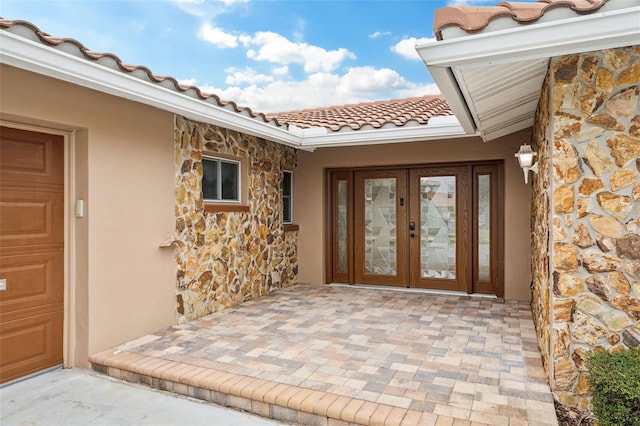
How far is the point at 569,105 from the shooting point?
136 inches

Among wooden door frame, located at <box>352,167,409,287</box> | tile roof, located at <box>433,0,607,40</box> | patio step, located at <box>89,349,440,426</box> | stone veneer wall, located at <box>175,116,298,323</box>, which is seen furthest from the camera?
wooden door frame, located at <box>352,167,409,287</box>

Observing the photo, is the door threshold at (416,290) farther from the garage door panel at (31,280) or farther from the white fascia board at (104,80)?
the garage door panel at (31,280)

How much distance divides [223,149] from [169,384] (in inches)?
147

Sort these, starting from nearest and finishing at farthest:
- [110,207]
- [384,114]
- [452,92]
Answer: [452,92]
[110,207]
[384,114]

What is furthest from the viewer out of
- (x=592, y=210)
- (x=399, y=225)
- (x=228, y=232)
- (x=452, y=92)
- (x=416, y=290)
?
(x=399, y=225)

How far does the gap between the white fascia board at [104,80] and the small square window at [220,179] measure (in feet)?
2.92

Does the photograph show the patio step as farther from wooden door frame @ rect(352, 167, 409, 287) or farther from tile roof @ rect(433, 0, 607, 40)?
wooden door frame @ rect(352, 167, 409, 287)

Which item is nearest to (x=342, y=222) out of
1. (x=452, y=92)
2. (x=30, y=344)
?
(x=452, y=92)

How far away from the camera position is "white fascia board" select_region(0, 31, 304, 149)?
128 inches

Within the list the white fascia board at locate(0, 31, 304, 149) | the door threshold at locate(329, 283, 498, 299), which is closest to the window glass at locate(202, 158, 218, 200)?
the white fascia board at locate(0, 31, 304, 149)

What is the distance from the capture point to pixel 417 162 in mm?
7910

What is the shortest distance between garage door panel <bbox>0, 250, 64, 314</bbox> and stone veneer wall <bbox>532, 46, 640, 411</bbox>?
16.5 feet

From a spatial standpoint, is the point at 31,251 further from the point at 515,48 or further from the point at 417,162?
the point at 417,162

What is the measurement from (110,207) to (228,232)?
7.16 feet
